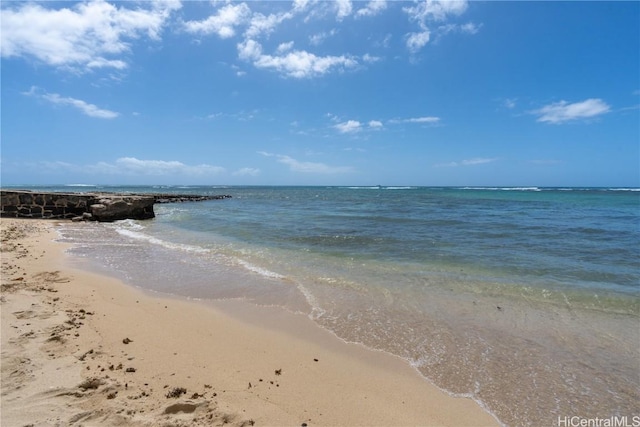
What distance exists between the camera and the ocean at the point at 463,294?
12.4 ft

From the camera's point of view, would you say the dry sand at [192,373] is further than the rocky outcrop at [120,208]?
No

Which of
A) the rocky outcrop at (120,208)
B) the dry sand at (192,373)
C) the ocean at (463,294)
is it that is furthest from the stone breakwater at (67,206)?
the dry sand at (192,373)

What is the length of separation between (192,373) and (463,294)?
5.24 meters

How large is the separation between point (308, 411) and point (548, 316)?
467cm

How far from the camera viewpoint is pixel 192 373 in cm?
368

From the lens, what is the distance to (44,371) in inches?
136

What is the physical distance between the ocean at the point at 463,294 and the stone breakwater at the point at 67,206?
16.1 feet

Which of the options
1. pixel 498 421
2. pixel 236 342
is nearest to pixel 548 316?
pixel 498 421

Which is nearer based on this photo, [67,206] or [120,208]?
[120,208]

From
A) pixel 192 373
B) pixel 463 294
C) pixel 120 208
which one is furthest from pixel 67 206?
pixel 463 294

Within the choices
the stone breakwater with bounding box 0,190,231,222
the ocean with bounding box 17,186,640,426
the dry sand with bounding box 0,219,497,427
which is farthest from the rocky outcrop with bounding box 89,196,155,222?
the dry sand with bounding box 0,219,497,427

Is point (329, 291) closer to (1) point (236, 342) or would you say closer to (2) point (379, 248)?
(1) point (236, 342)

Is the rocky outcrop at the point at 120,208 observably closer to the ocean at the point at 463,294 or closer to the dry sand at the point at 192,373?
the ocean at the point at 463,294

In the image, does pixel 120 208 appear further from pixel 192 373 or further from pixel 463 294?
pixel 463 294
